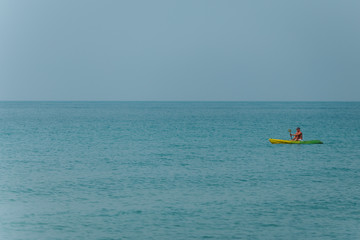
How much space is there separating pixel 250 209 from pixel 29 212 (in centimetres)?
969

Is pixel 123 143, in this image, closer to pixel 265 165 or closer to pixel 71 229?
pixel 265 165

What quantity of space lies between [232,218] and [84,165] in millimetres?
18401

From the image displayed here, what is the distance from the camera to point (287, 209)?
22.4 meters

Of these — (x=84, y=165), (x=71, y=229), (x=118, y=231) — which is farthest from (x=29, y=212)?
(x=84, y=165)

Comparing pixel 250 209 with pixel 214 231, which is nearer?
pixel 214 231

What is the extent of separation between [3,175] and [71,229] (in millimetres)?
14581

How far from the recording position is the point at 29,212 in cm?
2209

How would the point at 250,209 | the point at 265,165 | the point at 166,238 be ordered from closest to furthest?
1. the point at 166,238
2. the point at 250,209
3. the point at 265,165

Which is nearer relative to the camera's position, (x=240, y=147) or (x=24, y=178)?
(x=24, y=178)

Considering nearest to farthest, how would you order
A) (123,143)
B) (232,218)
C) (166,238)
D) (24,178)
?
(166,238)
(232,218)
(24,178)
(123,143)

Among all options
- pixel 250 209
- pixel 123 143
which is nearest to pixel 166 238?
pixel 250 209

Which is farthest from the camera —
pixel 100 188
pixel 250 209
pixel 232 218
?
pixel 100 188

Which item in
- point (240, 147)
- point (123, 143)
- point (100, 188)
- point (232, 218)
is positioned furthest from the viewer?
point (123, 143)

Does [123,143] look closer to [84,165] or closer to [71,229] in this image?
[84,165]
